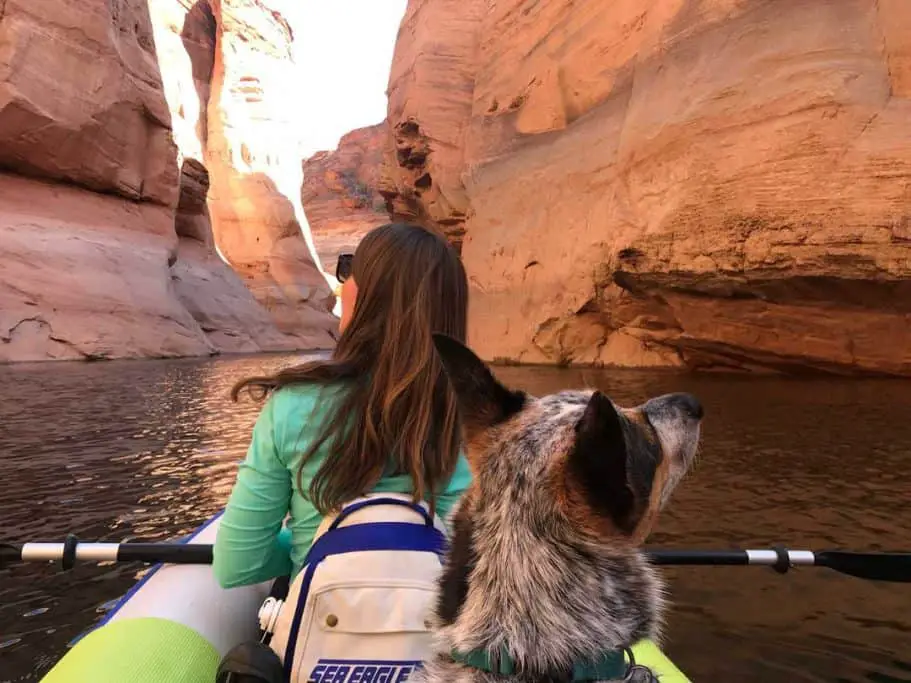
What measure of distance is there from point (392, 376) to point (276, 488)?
43 cm

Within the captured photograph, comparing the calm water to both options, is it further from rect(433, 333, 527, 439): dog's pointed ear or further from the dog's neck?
rect(433, 333, 527, 439): dog's pointed ear

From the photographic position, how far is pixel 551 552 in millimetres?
1143

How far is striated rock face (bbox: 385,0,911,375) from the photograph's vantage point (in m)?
10.2

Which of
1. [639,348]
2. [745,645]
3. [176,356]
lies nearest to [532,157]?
[639,348]

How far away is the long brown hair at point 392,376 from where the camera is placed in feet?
5.48

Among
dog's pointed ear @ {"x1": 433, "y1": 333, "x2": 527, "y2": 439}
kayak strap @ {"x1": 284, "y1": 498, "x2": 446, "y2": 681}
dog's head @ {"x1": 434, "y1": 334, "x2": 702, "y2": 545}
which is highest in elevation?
dog's pointed ear @ {"x1": 433, "y1": 333, "x2": 527, "y2": 439}

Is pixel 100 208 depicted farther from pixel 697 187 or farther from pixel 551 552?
pixel 551 552

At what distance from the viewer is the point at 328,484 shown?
165 cm

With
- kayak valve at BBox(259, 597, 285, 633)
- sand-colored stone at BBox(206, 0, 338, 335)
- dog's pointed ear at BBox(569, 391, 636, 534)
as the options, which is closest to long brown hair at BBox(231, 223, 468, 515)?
kayak valve at BBox(259, 597, 285, 633)

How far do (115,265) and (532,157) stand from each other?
1526 cm

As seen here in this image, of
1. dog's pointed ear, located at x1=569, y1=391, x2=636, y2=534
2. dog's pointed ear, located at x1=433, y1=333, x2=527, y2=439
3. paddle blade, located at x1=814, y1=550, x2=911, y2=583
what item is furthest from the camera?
paddle blade, located at x1=814, y1=550, x2=911, y2=583

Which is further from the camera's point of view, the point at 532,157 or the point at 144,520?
the point at 532,157

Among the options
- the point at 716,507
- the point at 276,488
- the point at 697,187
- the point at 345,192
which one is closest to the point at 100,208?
the point at 697,187

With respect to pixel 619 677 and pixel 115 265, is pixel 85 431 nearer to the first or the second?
pixel 619 677
